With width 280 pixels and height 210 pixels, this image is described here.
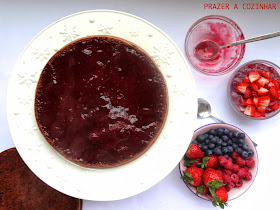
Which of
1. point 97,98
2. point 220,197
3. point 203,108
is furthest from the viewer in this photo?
point 203,108


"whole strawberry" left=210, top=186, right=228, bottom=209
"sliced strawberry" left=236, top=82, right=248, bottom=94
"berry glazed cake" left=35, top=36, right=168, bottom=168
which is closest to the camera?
"berry glazed cake" left=35, top=36, right=168, bottom=168

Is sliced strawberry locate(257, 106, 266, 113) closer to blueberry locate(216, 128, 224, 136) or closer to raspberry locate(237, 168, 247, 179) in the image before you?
blueberry locate(216, 128, 224, 136)

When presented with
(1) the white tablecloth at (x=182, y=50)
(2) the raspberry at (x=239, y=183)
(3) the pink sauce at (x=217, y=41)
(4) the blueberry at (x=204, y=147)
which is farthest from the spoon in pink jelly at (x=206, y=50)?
(2) the raspberry at (x=239, y=183)

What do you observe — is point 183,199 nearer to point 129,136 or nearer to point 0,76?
point 129,136

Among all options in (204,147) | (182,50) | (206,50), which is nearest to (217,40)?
(206,50)

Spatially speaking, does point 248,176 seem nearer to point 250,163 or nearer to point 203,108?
point 250,163

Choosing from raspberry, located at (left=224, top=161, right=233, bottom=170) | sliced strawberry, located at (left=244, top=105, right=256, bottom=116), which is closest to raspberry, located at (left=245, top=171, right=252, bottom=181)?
raspberry, located at (left=224, top=161, right=233, bottom=170)
